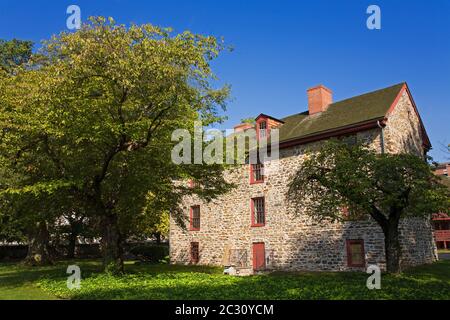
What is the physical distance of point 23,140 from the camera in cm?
1590

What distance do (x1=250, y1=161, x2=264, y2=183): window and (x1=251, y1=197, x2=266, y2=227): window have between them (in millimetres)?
1231

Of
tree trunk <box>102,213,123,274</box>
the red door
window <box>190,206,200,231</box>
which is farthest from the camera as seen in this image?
window <box>190,206,200,231</box>

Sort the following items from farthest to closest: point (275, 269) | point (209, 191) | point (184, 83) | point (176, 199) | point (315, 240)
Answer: point (275, 269) < point (315, 240) < point (176, 199) < point (209, 191) < point (184, 83)

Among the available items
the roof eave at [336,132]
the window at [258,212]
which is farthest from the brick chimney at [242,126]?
the window at [258,212]

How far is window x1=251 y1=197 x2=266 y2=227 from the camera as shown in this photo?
25188 mm

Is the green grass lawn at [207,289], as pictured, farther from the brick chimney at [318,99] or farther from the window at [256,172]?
the brick chimney at [318,99]

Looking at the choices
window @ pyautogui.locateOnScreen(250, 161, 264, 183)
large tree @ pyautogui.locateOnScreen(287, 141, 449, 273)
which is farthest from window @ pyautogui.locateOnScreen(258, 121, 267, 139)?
large tree @ pyautogui.locateOnScreen(287, 141, 449, 273)

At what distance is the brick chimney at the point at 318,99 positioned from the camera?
87.2ft

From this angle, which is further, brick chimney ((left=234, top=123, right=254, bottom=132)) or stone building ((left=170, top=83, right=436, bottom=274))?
brick chimney ((left=234, top=123, right=254, bottom=132))

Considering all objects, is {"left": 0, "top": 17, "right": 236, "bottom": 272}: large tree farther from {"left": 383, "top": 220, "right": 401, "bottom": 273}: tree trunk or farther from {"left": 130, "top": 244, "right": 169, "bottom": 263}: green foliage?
{"left": 130, "top": 244, "right": 169, "bottom": 263}: green foliage

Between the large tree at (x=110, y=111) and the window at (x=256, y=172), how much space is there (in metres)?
7.94
